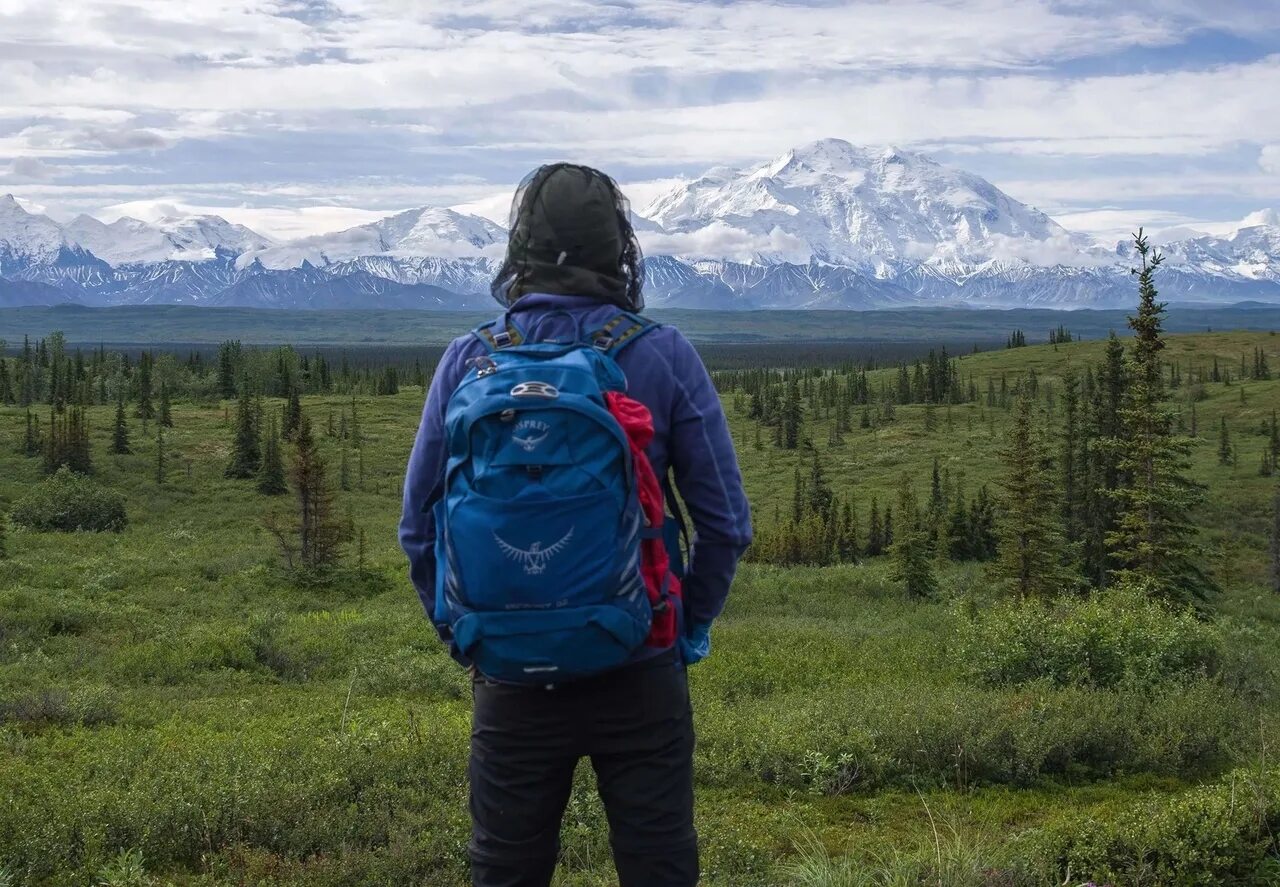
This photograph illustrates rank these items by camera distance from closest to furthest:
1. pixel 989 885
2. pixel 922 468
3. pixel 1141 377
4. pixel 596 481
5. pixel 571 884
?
pixel 596 481 < pixel 989 885 < pixel 571 884 < pixel 1141 377 < pixel 922 468

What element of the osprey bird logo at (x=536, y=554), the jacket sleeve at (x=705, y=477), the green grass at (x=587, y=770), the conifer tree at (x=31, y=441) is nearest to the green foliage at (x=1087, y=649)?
the green grass at (x=587, y=770)

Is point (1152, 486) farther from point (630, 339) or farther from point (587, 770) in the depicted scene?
point (630, 339)

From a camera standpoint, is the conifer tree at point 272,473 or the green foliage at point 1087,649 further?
the conifer tree at point 272,473

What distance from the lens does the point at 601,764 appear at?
360 cm

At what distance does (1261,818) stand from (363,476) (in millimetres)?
59349

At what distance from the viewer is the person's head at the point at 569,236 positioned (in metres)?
3.69

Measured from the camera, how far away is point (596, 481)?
3283 millimetres

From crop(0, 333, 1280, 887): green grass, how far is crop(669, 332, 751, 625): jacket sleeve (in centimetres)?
222

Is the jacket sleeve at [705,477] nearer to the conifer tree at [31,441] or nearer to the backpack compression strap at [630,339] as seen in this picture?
the backpack compression strap at [630,339]

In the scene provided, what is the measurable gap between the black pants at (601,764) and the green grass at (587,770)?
189 cm

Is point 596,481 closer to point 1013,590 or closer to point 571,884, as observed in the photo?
point 571,884

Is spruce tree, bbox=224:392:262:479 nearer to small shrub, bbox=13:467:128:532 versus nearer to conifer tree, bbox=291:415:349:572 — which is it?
small shrub, bbox=13:467:128:532

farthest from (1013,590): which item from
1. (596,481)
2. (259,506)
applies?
(259,506)

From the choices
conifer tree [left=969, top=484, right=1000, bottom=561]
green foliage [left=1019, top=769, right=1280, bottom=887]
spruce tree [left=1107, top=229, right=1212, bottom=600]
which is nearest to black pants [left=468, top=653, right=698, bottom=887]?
green foliage [left=1019, top=769, right=1280, bottom=887]
